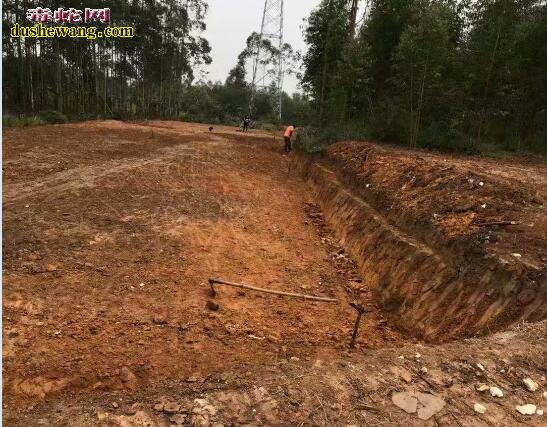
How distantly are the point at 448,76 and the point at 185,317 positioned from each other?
1314cm

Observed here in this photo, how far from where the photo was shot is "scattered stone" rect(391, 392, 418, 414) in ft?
11.1

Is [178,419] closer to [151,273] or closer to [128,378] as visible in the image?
[128,378]

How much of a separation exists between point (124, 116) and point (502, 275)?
25.4m

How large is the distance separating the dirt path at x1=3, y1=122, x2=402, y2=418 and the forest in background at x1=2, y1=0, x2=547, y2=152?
219 inches

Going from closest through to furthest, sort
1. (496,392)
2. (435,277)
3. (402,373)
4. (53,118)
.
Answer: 1. (496,392)
2. (402,373)
3. (435,277)
4. (53,118)

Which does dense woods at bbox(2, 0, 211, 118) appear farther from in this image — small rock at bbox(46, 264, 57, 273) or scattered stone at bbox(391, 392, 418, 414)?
scattered stone at bbox(391, 392, 418, 414)

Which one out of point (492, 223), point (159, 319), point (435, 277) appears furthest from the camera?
point (492, 223)

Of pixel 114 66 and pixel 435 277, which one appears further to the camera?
pixel 114 66

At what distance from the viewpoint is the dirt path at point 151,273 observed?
4.70 m

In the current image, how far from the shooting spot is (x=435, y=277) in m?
6.09

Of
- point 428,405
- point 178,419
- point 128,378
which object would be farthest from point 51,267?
point 428,405

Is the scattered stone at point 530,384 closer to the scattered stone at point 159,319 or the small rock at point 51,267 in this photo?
the scattered stone at point 159,319

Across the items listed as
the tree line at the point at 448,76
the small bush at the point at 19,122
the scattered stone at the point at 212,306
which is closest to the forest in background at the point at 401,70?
the tree line at the point at 448,76

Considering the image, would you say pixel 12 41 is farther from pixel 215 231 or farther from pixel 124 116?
pixel 215 231
